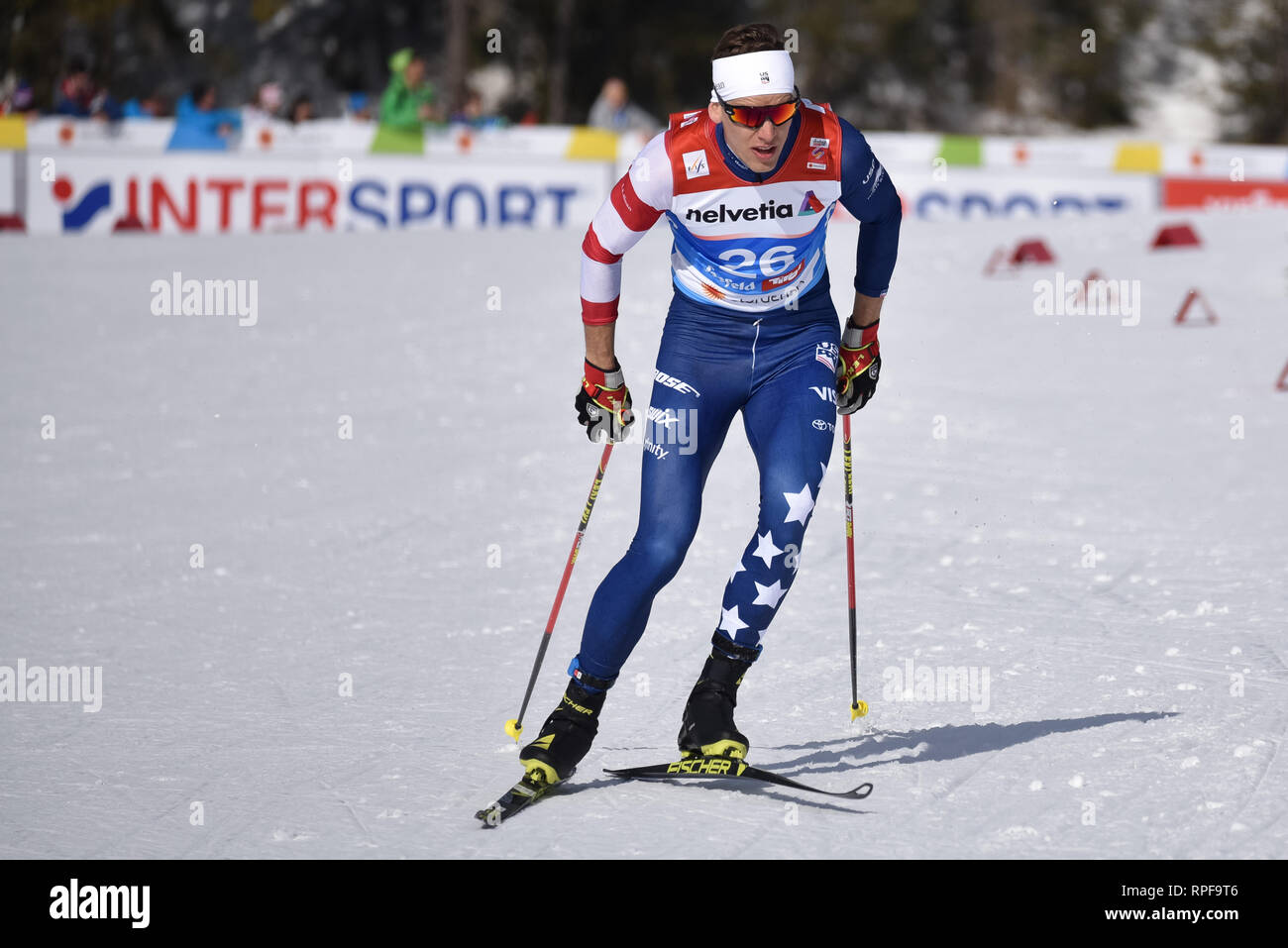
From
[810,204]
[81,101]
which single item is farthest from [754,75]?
[81,101]

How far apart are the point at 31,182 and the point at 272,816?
45.7 ft

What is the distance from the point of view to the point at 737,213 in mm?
4785

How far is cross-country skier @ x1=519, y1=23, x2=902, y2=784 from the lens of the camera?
4727 millimetres

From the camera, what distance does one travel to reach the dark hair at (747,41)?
468cm

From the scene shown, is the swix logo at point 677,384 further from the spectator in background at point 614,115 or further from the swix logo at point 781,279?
the spectator in background at point 614,115

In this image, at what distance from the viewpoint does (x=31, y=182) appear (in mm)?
17125

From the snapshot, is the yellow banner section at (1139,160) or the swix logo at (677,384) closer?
the swix logo at (677,384)

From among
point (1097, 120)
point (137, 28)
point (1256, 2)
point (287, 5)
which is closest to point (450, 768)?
point (137, 28)

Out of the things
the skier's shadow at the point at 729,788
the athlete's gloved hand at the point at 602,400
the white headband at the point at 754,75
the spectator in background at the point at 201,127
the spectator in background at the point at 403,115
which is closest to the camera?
the white headband at the point at 754,75

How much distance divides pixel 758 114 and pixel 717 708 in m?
1.68

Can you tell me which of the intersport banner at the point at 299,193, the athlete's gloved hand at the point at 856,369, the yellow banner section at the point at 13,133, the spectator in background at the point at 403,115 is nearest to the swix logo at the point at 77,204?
the intersport banner at the point at 299,193

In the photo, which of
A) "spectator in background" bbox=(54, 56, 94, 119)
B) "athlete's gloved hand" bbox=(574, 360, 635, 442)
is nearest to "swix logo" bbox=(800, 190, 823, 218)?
"athlete's gloved hand" bbox=(574, 360, 635, 442)

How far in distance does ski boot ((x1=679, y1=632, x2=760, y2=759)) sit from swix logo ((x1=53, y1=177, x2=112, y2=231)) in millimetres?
13910
